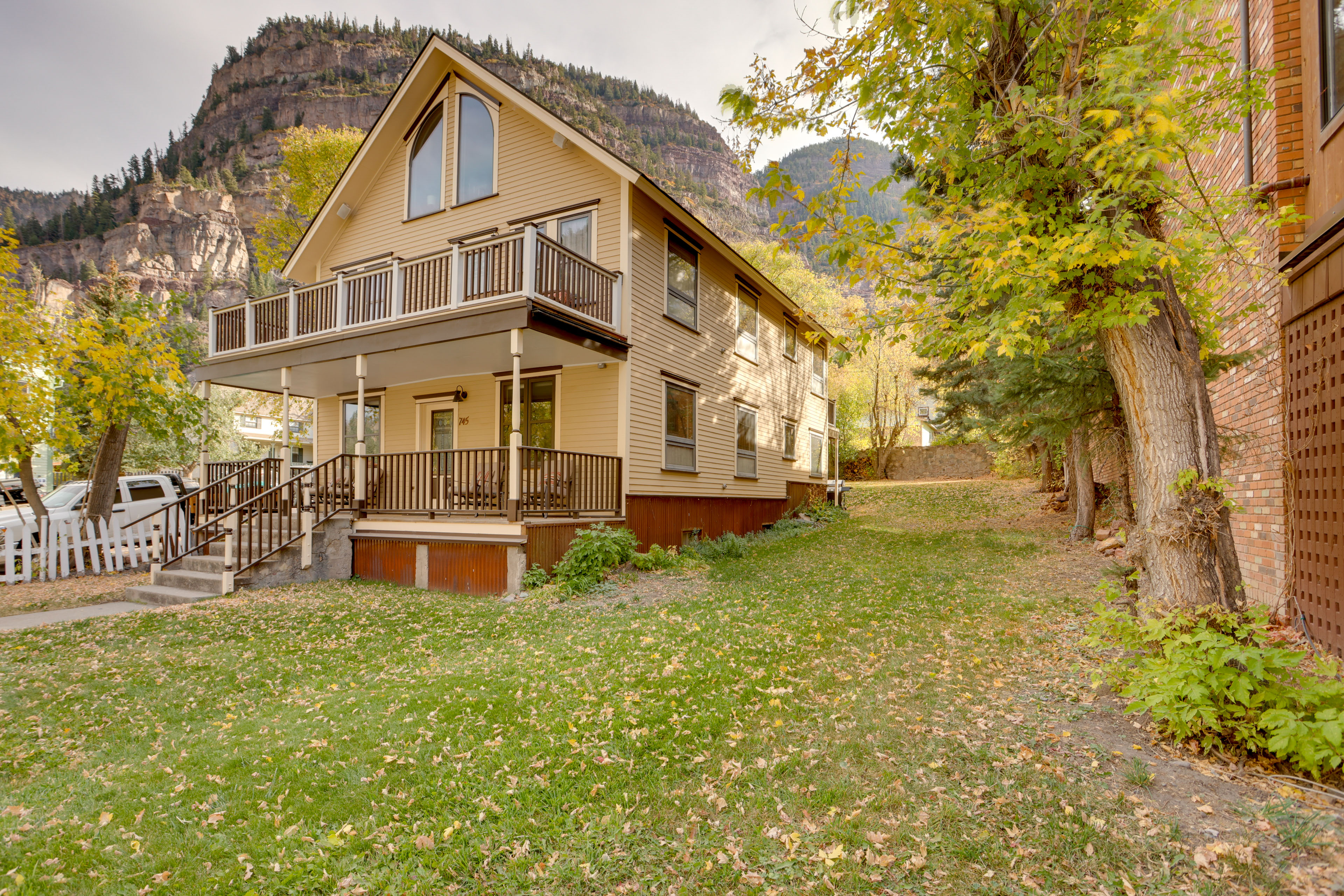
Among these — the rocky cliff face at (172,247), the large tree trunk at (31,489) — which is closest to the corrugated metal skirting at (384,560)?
the large tree trunk at (31,489)

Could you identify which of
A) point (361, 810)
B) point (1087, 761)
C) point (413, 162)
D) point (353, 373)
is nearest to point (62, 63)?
point (413, 162)

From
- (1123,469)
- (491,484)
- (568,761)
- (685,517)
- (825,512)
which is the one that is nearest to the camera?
(568,761)

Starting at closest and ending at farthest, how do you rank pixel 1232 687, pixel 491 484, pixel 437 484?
pixel 1232 687
pixel 491 484
pixel 437 484

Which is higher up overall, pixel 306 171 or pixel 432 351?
pixel 306 171

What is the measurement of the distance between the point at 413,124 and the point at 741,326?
8.94 metres

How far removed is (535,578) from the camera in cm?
911

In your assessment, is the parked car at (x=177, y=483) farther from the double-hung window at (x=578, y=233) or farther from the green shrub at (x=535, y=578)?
the green shrub at (x=535, y=578)

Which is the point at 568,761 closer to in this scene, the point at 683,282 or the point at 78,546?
the point at 683,282

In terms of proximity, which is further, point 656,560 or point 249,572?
point 656,560

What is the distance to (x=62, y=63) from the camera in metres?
35.0

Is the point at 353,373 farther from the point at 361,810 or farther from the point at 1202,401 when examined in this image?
the point at 1202,401

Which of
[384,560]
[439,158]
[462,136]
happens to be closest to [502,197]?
[462,136]

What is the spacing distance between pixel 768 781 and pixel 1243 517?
6.48 meters

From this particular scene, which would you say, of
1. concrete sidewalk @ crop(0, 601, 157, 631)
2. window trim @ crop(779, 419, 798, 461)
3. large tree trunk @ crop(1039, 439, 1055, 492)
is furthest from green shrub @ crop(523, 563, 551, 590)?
large tree trunk @ crop(1039, 439, 1055, 492)
